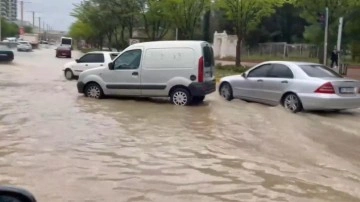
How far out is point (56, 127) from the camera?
1066 centimetres

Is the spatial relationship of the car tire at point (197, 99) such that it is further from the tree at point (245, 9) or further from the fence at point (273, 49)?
the fence at point (273, 49)

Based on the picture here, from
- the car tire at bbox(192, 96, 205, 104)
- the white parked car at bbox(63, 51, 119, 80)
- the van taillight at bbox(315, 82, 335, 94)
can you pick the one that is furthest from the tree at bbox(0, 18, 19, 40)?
the van taillight at bbox(315, 82, 335, 94)

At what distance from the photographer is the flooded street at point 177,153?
21.0ft

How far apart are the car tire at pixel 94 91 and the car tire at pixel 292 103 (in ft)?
17.5

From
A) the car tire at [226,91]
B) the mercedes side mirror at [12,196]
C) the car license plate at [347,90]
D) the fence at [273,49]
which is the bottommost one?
the car tire at [226,91]

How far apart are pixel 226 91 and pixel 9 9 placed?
127487 millimetres

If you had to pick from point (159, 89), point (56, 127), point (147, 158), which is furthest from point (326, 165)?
point (159, 89)

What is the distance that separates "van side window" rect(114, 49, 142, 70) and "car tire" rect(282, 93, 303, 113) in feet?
13.5

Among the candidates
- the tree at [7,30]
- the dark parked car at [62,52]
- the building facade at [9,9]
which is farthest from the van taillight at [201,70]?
the building facade at [9,9]

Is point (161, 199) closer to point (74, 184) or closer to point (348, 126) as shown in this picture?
point (74, 184)

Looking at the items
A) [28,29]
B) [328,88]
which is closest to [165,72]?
[328,88]

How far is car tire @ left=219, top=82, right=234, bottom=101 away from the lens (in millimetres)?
15989

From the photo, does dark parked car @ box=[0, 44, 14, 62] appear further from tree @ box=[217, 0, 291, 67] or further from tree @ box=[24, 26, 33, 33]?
tree @ box=[24, 26, 33, 33]

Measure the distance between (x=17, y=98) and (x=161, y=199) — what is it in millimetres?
11221
